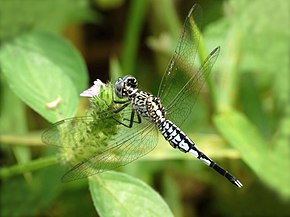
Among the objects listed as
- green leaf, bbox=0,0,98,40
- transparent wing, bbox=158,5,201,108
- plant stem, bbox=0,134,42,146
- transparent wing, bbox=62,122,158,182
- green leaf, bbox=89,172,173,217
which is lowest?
green leaf, bbox=89,172,173,217

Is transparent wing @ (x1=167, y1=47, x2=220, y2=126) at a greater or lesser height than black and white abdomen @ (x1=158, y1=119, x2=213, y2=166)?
greater

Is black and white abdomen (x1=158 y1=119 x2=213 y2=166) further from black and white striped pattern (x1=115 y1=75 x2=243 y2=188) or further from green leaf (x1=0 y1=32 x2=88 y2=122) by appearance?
green leaf (x1=0 y1=32 x2=88 y2=122)

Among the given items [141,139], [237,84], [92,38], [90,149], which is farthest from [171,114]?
[92,38]

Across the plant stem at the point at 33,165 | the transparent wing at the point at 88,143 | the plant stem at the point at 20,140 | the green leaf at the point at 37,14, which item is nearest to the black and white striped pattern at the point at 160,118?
the transparent wing at the point at 88,143

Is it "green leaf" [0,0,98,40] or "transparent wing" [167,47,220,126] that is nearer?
"transparent wing" [167,47,220,126]

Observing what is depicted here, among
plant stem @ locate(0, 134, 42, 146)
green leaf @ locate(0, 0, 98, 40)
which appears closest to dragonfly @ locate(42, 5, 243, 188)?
plant stem @ locate(0, 134, 42, 146)

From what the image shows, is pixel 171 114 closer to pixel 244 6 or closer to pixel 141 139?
pixel 141 139
